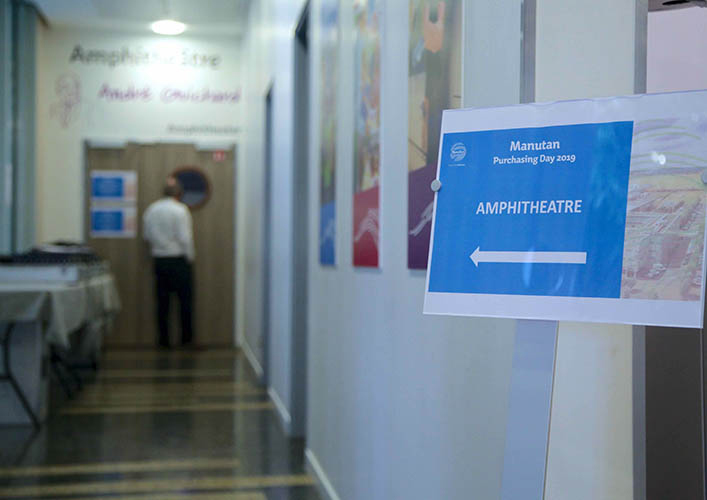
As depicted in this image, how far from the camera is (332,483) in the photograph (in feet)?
12.1

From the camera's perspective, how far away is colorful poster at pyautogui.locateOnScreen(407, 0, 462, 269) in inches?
84.2

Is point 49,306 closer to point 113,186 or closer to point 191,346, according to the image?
point 191,346

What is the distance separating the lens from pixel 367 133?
3023mm

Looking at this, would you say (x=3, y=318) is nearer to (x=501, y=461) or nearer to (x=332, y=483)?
(x=332, y=483)

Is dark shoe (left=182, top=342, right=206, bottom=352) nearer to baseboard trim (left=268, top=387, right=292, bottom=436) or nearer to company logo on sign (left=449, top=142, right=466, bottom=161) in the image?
baseboard trim (left=268, top=387, right=292, bottom=436)

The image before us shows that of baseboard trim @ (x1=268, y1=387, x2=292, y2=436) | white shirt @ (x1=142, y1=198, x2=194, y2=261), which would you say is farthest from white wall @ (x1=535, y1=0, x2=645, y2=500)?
white shirt @ (x1=142, y1=198, x2=194, y2=261)

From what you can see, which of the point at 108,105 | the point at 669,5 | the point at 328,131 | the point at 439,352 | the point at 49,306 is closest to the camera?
the point at 669,5

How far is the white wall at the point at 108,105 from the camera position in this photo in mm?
10156

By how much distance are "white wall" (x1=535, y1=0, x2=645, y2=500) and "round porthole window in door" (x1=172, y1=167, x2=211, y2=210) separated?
8909 mm

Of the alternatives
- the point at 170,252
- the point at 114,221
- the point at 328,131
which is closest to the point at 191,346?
the point at 170,252

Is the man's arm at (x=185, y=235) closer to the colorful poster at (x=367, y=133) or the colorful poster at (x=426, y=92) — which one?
the colorful poster at (x=367, y=133)

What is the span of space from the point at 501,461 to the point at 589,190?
0.70 meters

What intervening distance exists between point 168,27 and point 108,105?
3.76 feet

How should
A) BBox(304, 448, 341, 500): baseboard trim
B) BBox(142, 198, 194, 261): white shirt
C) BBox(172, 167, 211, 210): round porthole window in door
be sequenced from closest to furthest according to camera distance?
BBox(304, 448, 341, 500): baseboard trim < BBox(142, 198, 194, 261): white shirt < BBox(172, 167, 211, 210): round porthole window in door
